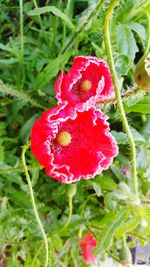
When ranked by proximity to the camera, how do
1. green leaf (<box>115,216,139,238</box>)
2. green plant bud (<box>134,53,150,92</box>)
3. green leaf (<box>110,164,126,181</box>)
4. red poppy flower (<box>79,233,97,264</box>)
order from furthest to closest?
1. red poppy flower (<box>79,233,97,264</box>)
2. green leaf (<box>110,164,126,181</box>)
3. green leaf (<box>115,216,139,238</box>)
4. green plant bud (<box>134,53,150,92</box>)

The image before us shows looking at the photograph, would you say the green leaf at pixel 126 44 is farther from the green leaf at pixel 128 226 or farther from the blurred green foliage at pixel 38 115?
the green leaf at pixel 128 226

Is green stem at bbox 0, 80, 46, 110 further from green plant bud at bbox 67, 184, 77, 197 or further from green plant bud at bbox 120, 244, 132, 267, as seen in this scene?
green plant bud at bbox 120, 244, 132, 267

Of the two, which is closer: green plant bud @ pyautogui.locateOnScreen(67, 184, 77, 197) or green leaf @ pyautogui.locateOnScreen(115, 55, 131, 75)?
green leaf @ pyautogui.locateOnScreen(115, 55, 131, 75)

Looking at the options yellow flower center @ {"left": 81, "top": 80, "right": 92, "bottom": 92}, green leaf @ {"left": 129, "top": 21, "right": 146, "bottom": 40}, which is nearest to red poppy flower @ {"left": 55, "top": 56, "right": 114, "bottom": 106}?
yellow flower center @ {"left": 81, "top": 80, "right": 92, "bottom": 92}

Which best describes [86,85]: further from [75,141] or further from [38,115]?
[38,115]

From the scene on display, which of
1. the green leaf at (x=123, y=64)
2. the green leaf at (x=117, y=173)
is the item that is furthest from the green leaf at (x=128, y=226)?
the green leaf at (x=123, y=64)

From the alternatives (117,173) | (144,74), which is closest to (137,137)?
(117,173)
